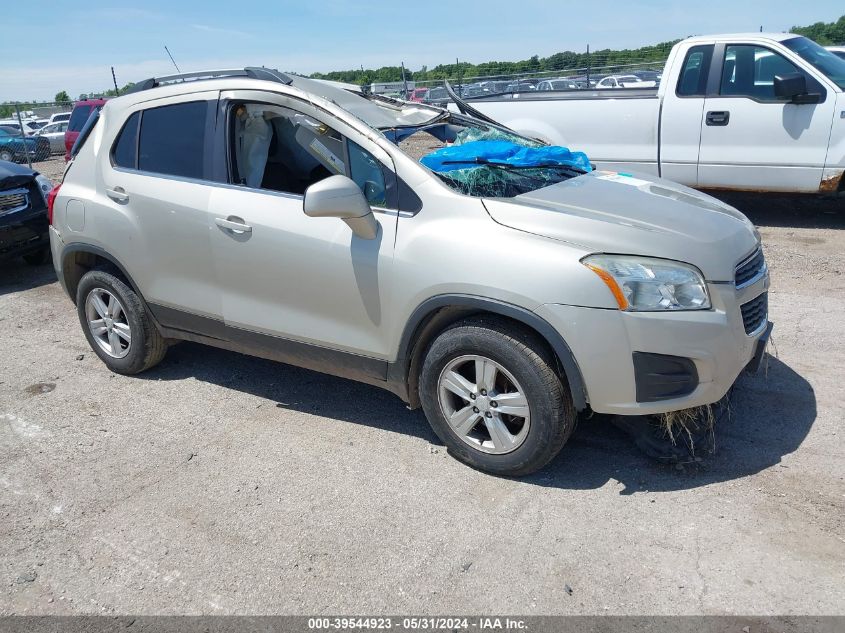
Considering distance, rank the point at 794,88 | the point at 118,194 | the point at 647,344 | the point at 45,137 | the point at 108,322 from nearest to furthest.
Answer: the point at 647,344 → the point at 118,194 → the point at 108,322 → the point at 794,88 → the point at 45,137

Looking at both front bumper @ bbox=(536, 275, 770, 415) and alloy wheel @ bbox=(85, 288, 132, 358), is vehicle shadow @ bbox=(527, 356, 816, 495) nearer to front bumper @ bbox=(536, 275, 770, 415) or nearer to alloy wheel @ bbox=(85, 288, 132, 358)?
front bumper @ bbox=(536, 275, 770, 415)

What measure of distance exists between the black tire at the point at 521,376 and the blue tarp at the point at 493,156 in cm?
95

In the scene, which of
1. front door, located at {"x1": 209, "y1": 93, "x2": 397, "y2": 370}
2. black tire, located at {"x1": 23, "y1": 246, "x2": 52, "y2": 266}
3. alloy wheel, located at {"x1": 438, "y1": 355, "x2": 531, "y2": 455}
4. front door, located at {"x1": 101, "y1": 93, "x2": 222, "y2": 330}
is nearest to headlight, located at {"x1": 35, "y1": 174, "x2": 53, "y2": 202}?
black tire, located at {"x1": 23, "y1": 246, "x2": 52, "y2": 266}

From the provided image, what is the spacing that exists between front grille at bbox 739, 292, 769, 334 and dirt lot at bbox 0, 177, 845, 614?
654 mm

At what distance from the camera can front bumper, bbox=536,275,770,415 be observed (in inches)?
123

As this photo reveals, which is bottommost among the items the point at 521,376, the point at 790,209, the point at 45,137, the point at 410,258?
the point at 45,137

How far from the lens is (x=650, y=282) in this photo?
316 cm

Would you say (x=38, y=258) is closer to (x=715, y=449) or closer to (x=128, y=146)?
(x=128, y=146)

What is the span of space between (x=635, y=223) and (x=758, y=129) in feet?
18.1

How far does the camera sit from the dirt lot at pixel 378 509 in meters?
2.86

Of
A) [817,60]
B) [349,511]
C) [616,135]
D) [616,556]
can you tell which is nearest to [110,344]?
[349,511]

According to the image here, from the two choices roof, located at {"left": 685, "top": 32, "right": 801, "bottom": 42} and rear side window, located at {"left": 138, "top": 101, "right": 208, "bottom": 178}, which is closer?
rear side window, located at {"left": 138, "top": 101, "right": 208, "bottom": 178}

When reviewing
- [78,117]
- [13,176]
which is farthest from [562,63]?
[13,176]

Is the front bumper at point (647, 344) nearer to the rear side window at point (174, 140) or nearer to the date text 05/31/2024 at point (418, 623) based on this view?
the date text 05/31/2024 at point (418, 623)
